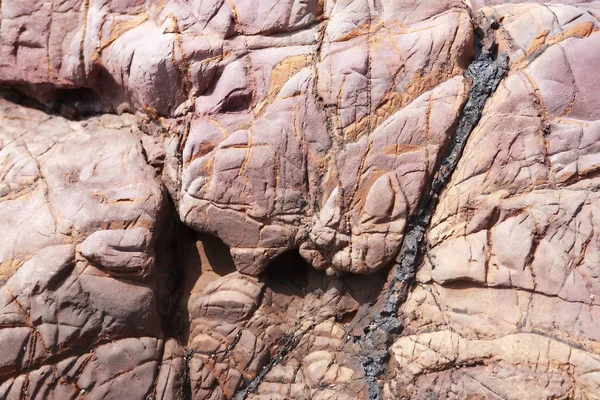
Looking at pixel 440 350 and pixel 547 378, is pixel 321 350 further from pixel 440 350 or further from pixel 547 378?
pixel 547 378

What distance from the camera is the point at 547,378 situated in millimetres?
3527

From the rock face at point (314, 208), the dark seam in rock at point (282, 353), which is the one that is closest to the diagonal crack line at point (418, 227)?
the rock face at point (314, 208)

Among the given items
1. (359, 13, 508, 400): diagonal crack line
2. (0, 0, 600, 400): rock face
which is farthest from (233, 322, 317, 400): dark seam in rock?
(359, 13, 508, 400): diagonal crack line

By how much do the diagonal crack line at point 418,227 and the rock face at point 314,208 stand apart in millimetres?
17

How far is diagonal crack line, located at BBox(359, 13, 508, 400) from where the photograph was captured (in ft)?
13.5

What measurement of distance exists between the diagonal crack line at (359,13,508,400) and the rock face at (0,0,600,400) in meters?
0.02

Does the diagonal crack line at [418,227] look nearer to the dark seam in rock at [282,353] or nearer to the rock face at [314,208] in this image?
the rock face at [314,208]

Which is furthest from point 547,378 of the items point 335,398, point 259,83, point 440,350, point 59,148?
point 59,148

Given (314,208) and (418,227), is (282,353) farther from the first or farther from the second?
(418,227)

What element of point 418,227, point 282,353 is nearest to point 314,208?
point 418,227

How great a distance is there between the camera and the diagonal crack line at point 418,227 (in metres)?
4.12

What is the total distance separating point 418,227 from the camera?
4152 mm

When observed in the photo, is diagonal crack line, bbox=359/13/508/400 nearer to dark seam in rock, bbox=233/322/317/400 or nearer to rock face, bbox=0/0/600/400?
rock face, bbox=0/0/600/400

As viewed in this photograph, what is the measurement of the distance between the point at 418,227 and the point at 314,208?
0.86 metres
